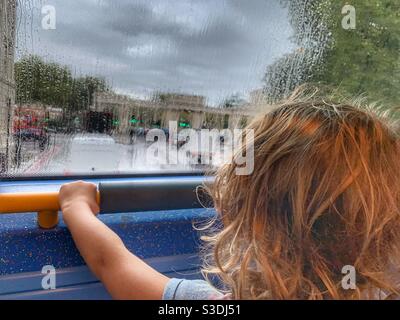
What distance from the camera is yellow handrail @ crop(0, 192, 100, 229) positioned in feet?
2.89

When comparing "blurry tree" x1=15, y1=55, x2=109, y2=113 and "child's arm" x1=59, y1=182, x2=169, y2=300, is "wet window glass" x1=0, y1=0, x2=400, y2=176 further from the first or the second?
"child's arm" x1=59, y1=182, x2=169, y2=300

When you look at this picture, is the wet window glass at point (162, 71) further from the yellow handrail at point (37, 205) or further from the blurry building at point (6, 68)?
the yellow handrail at point (37, 205)

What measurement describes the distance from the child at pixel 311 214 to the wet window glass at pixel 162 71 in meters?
0.28

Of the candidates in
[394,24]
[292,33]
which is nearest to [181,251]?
[292,33]

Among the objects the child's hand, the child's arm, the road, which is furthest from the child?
the road

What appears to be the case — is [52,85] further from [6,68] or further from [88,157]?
[88,157]

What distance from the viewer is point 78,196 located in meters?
0.94

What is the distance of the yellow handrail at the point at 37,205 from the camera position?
2.89ft

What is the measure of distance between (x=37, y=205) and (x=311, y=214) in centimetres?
55

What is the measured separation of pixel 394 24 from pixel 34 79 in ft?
3.27

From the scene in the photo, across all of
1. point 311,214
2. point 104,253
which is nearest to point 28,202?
point 104,253

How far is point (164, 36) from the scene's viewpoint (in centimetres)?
103
